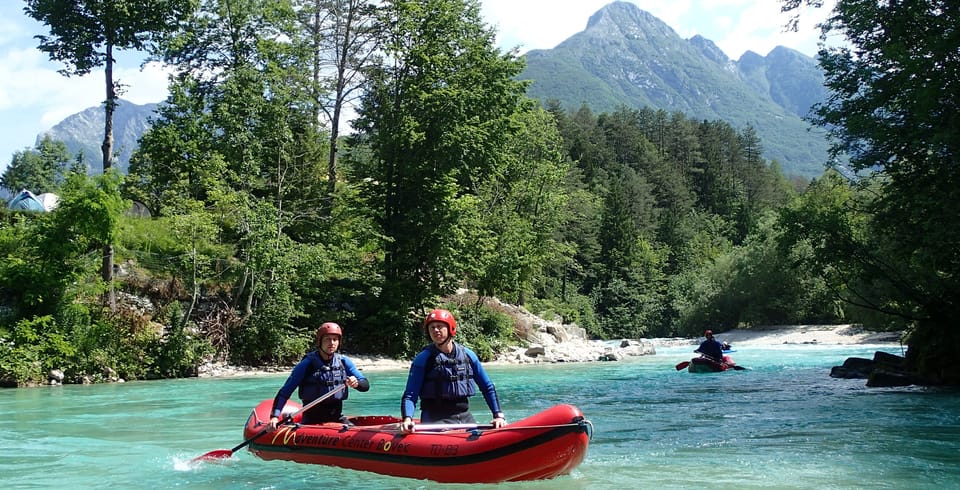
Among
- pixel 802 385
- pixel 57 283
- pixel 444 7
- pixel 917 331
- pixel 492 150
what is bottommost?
pixel 802 385

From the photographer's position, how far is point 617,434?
10648 mm

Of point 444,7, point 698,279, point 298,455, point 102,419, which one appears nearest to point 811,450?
point 298,455

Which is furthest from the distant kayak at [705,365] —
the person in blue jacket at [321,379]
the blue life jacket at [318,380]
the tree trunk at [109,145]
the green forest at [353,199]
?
the tree trunk at [109,145]

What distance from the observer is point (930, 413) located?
471 inches

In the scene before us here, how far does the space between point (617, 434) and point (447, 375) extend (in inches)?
159

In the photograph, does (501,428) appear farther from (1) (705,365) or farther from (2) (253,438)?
(1) (705,365)

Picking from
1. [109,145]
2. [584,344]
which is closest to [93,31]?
[109,145]

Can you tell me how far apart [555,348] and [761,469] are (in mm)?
22989

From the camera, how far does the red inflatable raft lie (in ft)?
22.4

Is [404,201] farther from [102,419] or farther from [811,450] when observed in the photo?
[811,450]

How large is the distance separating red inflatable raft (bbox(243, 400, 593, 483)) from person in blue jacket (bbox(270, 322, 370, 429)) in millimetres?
837

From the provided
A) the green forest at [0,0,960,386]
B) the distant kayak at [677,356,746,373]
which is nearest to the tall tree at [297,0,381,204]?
the green forest at [0,0,960,386]

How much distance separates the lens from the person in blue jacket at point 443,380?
7.38 meters

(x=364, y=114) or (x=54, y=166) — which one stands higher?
(x=54, y=166)
